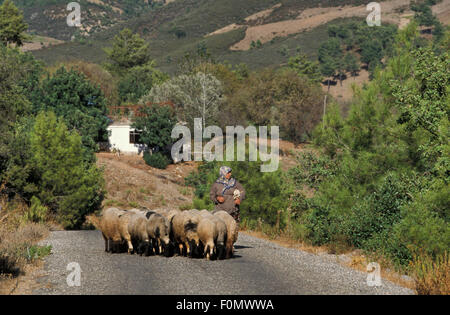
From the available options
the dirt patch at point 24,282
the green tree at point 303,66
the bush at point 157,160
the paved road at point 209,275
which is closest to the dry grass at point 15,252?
the dirt patch at point 24,282

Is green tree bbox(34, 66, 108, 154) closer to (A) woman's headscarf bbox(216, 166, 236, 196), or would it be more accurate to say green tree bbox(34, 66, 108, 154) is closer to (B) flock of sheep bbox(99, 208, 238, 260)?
(A) woman's headscarf bbox(216, 166, 236, 196)

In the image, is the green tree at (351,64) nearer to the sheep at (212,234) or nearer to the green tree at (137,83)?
the green tree at (137,83)

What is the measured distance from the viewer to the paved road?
1028cm

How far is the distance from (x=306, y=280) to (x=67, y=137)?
2439 centimetres

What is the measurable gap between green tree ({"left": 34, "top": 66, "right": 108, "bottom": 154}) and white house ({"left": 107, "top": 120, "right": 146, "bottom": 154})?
2.46 metres

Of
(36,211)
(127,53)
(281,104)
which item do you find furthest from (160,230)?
(127,53)

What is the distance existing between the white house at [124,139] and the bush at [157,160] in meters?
3.42

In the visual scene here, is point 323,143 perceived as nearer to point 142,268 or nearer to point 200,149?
point 142,268

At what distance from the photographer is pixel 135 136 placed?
243 ft

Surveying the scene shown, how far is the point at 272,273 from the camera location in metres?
11.9

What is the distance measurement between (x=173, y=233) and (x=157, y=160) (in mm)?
55809

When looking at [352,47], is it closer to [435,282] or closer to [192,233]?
[192,233]

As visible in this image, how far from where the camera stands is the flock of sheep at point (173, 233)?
1391 centimetres
